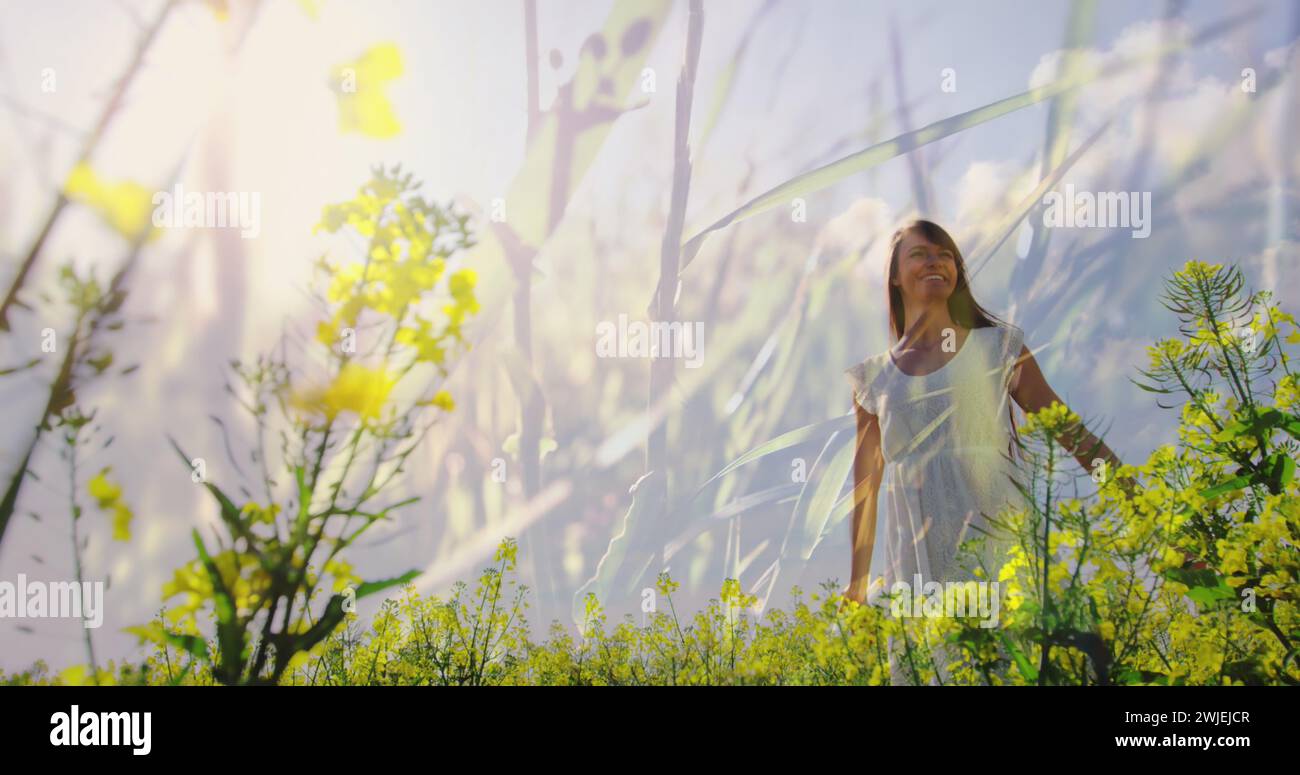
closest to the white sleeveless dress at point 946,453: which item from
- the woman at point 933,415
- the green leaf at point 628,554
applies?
the woman at point 933,415

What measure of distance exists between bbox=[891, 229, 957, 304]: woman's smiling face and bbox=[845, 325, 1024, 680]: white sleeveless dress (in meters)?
0.11

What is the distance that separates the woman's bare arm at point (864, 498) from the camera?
1.39 m

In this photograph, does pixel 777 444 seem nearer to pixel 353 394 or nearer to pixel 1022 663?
pixel 1022 663

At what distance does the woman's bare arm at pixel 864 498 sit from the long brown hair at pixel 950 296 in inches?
7.6

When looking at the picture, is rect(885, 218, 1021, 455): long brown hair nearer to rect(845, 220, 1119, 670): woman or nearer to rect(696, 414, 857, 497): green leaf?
rect(845, 220, 1119, 670): woman

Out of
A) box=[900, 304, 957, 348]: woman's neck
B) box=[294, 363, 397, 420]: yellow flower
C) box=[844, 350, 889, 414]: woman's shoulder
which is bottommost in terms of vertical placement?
box=[294, 363, 397, 420]: yellow flower

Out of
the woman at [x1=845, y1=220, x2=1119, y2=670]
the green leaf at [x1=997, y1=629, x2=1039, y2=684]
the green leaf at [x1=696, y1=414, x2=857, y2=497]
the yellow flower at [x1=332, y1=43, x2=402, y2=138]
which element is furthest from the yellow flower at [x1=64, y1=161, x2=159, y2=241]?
the green leaf at [x1=696, y1=414, x2=857, y2=497]

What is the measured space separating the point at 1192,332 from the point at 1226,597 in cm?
41

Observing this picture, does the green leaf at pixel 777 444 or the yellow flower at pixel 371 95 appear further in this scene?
the green leaf at pixel 777 444

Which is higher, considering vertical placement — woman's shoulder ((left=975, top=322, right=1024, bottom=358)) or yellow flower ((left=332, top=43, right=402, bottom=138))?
yellow flower ((left=332, top=43, right=402, bottom=138))

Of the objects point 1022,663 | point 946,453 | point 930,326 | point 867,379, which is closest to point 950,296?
point 930,326

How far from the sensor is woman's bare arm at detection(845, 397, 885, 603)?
1.39 meters

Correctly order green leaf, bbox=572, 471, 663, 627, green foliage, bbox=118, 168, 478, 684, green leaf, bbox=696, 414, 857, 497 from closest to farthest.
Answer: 1. green foliage, bbox=118, 168, 478, 684
2. green leaf, bbox=572, 471, 663, 627
3. green leaf, bbox=696, 414, 857, 497

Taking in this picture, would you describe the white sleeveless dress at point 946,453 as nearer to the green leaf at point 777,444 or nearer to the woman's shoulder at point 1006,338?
the woman's shoulder at point 1006,338
